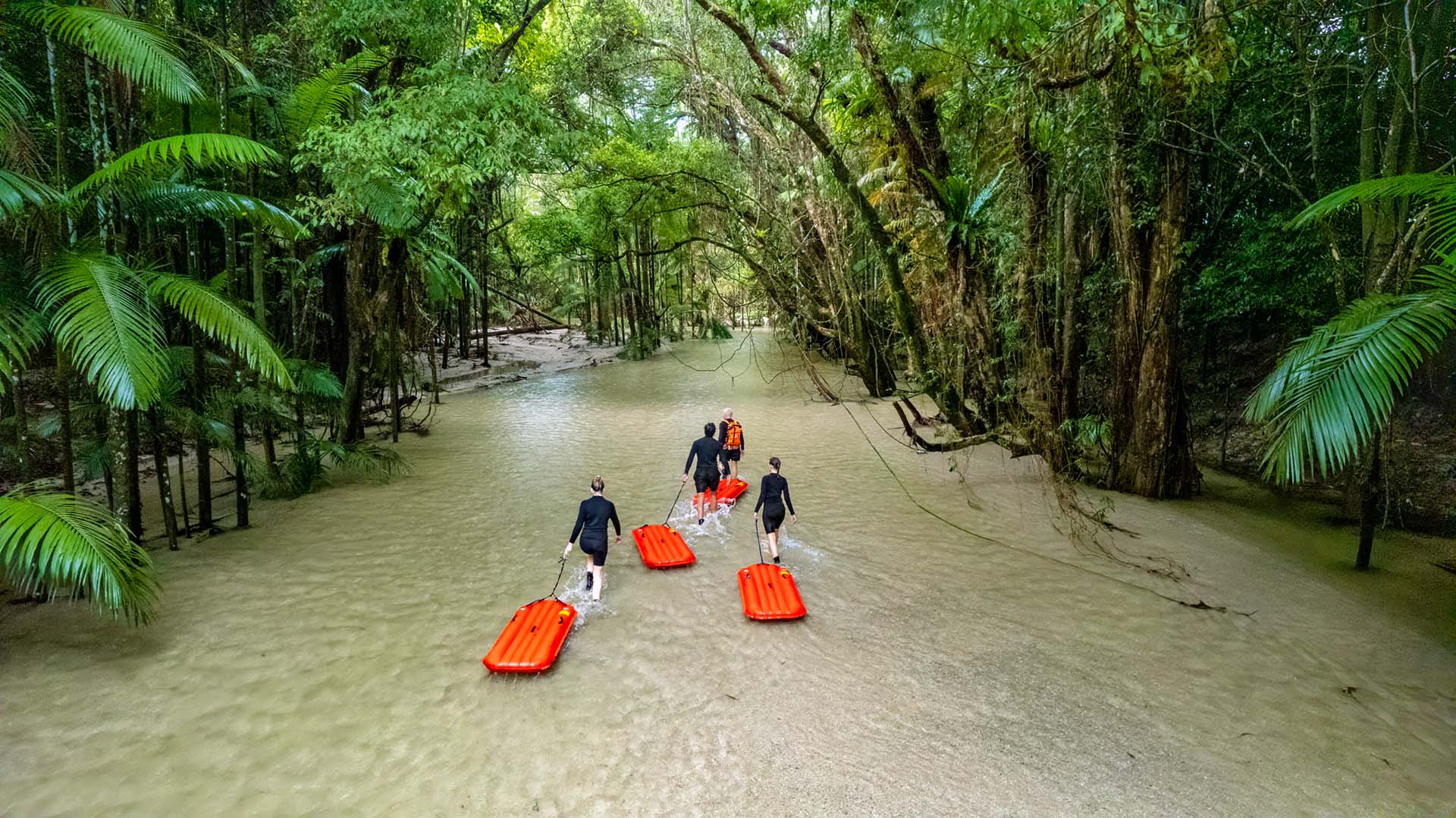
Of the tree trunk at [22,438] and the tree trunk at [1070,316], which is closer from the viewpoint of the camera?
the tree trunk at [22,438]

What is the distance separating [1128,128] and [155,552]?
11.6 m

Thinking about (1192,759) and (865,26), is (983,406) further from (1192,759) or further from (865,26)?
(1192,759)

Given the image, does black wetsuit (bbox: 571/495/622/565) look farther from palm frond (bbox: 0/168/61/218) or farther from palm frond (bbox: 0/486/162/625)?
palm frond (bbox: 0/168/61/218)

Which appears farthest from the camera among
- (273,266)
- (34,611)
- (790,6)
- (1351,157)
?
(273,266)

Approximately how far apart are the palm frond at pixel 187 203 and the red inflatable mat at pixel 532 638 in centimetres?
416

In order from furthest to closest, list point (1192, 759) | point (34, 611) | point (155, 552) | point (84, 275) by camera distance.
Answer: point (155, 552) → point (34, 611) → point (84, 275) → point (1192, 759)

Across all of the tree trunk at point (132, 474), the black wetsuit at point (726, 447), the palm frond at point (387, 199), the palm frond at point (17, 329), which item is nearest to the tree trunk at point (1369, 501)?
the black wetsuit at point (726, 447)

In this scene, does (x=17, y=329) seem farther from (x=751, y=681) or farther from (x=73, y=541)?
(x=751, y=681)

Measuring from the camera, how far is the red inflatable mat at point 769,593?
5.39 metres

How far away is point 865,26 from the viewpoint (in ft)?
23.5

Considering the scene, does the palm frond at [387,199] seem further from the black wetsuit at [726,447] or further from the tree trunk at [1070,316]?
the tree trunk at [1070,316]

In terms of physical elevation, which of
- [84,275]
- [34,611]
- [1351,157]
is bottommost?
[34,611]

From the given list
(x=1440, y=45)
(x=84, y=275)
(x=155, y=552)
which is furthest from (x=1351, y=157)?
(x=155, y=552)

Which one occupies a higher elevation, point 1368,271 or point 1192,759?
point 1368,271
